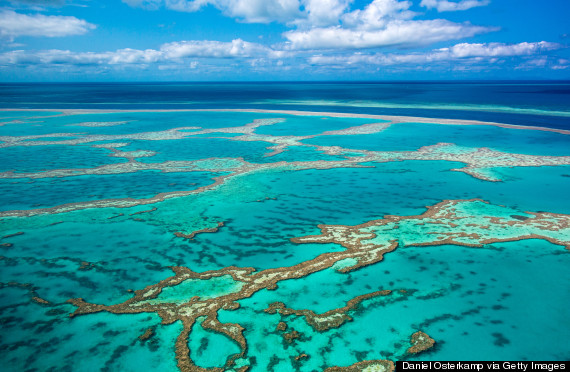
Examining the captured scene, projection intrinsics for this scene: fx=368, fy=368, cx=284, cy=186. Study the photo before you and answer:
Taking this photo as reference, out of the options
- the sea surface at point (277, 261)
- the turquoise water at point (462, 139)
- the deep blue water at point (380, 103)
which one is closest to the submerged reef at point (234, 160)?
the sea surface at point (277, 261)

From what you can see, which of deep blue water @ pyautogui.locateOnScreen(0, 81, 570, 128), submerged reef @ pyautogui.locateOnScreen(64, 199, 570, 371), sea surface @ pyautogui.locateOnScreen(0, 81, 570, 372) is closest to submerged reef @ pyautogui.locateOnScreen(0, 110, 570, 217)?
sea surface @ pyautogui.locateOnScreen(0, 81, 570, 372)

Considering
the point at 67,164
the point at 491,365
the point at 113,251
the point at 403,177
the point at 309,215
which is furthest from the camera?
the point at 67,164

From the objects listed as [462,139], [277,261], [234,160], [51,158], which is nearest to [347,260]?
[277,261]

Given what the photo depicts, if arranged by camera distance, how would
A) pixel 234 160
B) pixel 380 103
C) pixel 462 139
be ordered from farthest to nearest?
pixel 380 103 < pixel 462 139 < pixel 234 160

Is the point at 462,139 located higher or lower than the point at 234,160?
higher

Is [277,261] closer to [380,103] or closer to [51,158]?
[51,158]

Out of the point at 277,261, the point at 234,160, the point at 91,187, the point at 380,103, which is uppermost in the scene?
the point at 380,103

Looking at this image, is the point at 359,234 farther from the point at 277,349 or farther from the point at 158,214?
the point at 158,214

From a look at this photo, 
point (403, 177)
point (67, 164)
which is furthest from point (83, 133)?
point (403, 177)
